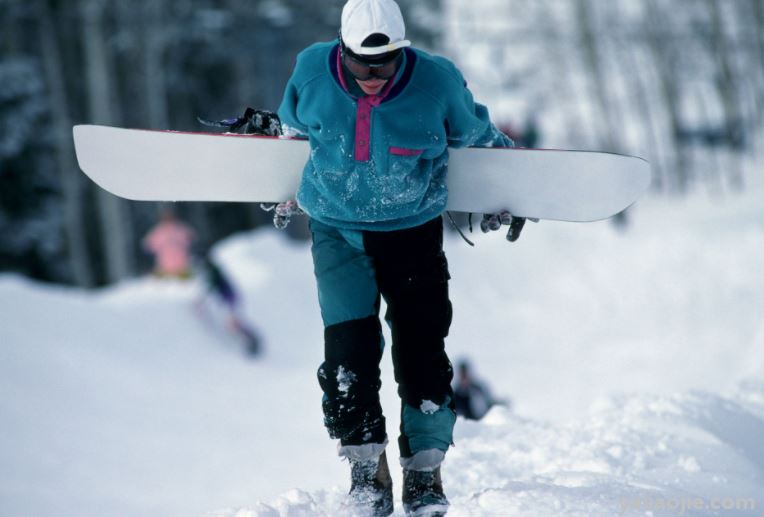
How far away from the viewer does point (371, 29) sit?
254 centimetres

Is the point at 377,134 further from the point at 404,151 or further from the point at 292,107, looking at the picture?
the point at 292,107

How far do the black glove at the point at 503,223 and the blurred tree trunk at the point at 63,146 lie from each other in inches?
668

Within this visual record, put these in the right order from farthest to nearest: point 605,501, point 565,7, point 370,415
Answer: point 565,7 < point 370,415 < point 605,501

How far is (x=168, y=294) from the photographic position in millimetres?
11180

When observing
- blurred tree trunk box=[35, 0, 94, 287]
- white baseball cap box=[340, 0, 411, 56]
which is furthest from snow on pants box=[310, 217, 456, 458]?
blurred tree trunk box=[35, 0, 94, 287]

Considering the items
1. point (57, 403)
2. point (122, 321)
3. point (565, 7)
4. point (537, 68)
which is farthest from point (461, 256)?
point (537, 68)

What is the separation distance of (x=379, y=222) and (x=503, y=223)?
0.67 metres

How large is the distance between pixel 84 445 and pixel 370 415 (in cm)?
474

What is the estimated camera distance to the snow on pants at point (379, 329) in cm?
272

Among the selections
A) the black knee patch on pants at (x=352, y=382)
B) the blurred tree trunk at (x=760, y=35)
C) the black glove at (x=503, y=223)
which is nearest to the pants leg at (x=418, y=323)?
the black knee patch on pants at (x=352, y=382)

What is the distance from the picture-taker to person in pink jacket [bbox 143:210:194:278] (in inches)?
511

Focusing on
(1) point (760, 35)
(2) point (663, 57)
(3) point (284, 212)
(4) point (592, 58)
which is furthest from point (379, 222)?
(1) point (760, 35)

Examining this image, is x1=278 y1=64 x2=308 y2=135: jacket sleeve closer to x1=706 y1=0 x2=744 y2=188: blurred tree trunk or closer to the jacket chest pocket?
the jacket chest pocket

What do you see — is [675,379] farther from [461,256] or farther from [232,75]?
[232,75]
